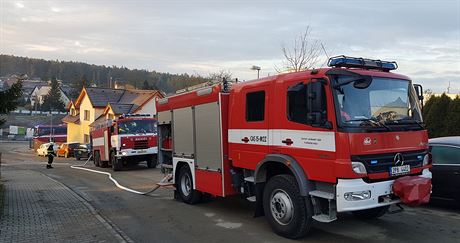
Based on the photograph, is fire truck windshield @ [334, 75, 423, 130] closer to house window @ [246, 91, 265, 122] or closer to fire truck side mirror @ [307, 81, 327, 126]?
fire truck side mirror @ [307, 81, 327, 126]

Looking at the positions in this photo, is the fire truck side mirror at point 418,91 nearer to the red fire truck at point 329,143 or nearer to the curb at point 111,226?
the red fire truck at point 329,143

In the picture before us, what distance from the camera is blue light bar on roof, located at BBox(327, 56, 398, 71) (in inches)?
286

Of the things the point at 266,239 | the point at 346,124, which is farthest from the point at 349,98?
the point at 266,239

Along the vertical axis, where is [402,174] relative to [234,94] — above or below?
below

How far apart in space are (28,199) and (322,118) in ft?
29.4

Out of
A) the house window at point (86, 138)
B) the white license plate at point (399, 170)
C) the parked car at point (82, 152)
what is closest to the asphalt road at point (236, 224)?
the white license plate at point (399, 170)

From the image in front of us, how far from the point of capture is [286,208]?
7375 mm

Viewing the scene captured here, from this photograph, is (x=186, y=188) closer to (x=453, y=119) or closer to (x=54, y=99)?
(x=453, y=119)

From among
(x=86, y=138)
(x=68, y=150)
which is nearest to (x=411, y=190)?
(x=68, y=150)

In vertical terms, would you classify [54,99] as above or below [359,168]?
above

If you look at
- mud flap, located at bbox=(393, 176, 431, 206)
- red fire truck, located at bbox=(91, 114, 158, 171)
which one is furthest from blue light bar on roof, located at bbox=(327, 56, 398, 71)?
red fire truck, located at bbox=(91, 114, 158, 171)

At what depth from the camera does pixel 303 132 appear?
Result: 23.6ft

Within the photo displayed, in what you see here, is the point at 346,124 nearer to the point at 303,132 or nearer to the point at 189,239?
the point at 303,132

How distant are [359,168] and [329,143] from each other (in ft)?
1.83
